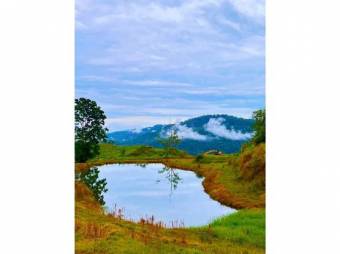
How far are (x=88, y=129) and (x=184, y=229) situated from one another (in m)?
1.15

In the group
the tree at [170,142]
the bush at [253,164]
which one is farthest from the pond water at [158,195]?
the bush at [253,164]

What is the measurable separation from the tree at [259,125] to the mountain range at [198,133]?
0.05 m

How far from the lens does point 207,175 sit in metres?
4.70

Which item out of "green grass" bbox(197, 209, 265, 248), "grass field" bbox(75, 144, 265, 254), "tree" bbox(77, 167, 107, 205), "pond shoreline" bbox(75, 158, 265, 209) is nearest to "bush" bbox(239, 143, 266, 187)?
"grass field" bbox(75, 144, 265, 254)

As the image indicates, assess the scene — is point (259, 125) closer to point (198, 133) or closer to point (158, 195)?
point (198, 133)

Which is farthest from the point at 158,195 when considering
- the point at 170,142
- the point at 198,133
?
the point at 198,133

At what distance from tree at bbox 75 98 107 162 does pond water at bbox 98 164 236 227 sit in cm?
18

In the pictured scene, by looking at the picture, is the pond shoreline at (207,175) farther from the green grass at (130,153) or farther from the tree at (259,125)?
the tree at (259,125)

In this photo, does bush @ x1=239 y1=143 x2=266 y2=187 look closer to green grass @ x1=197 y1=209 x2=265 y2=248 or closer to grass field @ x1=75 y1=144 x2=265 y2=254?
grass field @ x1=75 y1=144 x2=265 y2=254

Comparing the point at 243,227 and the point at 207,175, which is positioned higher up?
the point at 207,175

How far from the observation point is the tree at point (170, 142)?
171 inches
